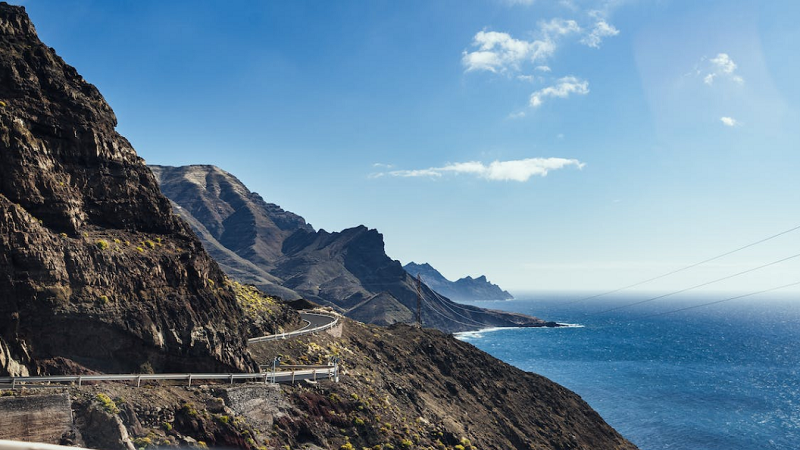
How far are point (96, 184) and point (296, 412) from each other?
20.6m

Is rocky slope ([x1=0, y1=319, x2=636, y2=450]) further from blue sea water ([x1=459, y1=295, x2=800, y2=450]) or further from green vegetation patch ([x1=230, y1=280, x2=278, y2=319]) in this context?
blue sea water ([x1=459, y1=295, x2=800, y2=450])

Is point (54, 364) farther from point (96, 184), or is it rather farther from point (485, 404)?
point (485, 404)

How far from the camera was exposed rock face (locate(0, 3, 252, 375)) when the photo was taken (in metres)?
26.2

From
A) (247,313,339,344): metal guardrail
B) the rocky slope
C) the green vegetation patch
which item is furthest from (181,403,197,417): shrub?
the green vegetation patch

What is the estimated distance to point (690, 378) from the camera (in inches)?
5404

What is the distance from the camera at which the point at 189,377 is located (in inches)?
1179

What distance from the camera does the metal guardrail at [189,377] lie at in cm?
2350

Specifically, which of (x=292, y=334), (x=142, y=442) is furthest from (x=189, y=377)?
(x=292, y=334)

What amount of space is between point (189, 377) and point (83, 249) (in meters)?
9.94

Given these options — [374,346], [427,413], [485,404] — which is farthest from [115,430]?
[485,404]

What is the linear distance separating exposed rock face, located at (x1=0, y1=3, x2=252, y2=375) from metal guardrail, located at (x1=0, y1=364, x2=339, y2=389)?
120 cm

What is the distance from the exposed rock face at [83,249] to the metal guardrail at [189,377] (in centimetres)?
120

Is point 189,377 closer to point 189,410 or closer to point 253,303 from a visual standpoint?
point 189,410

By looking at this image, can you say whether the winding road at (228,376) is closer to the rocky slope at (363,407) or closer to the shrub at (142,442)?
the rocky slope at (363,407)
